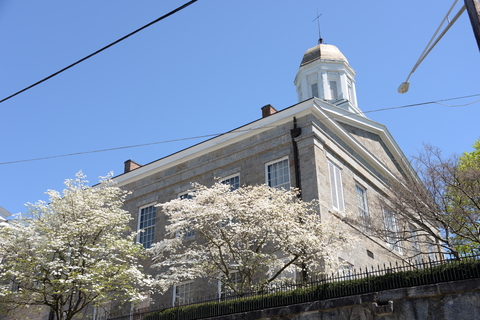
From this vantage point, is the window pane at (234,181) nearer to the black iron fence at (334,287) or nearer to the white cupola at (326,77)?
the black iron fence at (334,287)

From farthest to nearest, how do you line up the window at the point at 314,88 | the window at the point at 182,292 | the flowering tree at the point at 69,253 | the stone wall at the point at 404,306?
the window at the point at 314,88
the window at the point at 182,292
the flowering tree at the point at 69,253
the stone wall at the point at 404,306

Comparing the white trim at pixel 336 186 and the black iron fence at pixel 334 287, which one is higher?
the white trim at pixel 336 186

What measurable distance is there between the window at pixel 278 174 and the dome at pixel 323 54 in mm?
13804

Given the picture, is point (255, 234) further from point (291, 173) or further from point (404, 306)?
point (404, 306)

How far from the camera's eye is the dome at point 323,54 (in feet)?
111

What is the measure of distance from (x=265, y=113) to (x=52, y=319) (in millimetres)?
13894

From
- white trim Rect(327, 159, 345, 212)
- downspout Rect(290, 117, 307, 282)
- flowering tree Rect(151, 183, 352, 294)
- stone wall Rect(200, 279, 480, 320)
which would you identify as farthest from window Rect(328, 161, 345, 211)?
stone wall Rect(200, 279, 480, 320)

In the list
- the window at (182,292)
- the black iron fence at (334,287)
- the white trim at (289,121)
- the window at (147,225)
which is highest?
the white trim at (289,121)

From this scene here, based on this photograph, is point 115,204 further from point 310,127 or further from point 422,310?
point 422,310

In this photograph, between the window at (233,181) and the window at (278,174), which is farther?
the window at (233,181)

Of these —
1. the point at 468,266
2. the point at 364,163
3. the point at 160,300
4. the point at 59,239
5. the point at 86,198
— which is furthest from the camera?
the point at 364,163

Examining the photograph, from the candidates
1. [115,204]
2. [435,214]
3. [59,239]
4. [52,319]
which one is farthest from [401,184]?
[52,319]

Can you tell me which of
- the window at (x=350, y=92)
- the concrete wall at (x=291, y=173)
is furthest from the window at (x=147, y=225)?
the window at (x=350, y=92)

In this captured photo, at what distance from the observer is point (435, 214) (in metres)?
18.0
